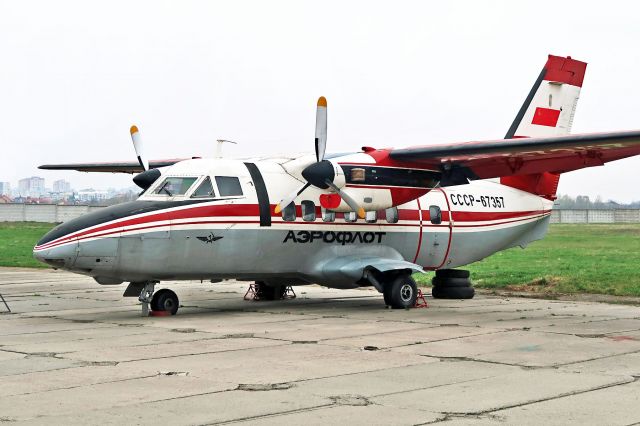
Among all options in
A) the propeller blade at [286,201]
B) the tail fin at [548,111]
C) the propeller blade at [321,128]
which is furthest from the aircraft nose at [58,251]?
the tail fin at [548,111]

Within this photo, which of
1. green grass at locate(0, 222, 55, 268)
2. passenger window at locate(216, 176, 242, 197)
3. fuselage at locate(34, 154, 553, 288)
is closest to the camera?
fuselage at locate(34, 154, 553, 288)

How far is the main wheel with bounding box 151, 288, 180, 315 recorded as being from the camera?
17734mm

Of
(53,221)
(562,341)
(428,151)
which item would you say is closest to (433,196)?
(428,151)

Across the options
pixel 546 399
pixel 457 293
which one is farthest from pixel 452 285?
pixel 546 399

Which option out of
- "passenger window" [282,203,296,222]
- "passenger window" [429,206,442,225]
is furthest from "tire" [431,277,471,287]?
"passenger window" [282,203,296,222]

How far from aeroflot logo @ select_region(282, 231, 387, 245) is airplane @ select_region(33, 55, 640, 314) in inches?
1.1

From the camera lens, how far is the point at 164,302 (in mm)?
17828

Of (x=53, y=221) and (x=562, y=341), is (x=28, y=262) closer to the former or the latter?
(x=562, y=341)

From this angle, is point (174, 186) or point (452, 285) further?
point (452, 285)

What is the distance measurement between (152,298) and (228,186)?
2.72 m

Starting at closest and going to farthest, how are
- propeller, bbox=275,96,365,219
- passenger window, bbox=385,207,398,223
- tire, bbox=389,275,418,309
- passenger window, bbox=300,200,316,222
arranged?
propeller, bbox=275,96,365,219 → passenger window, bbox=300,200,316,222 → tire, bbox=389,275,418,309 → passenger window, bbox=385,207,398,223

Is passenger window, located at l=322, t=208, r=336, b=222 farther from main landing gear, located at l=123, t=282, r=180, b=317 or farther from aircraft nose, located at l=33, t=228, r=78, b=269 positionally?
aircraft nose, located at l=33, t=228, r=78, b=269

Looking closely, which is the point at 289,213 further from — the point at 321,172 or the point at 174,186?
the point at 174,186

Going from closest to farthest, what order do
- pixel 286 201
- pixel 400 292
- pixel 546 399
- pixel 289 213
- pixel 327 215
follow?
1. pixel 546 399
2. pixel 286 201
3. pixel 289 213
4. pixel 400 292
5. pixel 327 215
